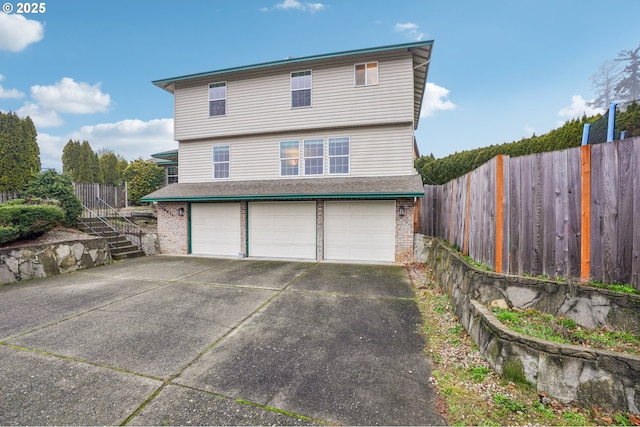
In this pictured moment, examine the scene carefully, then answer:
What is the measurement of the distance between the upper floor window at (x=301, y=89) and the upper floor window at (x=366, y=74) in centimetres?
200

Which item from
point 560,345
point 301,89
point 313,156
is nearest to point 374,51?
point 301,89

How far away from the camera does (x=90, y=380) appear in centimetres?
311

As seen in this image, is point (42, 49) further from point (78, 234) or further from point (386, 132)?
point (386, 132)

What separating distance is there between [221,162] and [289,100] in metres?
4.12

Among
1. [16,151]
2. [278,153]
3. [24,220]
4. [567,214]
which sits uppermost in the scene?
[16,151]

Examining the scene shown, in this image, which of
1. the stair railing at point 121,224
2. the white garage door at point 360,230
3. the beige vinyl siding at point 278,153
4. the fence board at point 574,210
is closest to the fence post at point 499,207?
the fence board at point 574,210

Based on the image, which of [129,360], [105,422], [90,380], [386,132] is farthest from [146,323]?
[386,132]

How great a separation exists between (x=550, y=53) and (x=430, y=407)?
33.5m

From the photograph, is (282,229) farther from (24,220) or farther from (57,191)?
(57,191)

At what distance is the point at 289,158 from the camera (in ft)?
37.5

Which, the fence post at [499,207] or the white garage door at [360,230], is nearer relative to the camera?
the fence post at [499,207]

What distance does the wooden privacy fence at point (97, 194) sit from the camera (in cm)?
1316

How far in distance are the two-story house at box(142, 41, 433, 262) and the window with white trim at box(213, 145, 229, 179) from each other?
0.05m

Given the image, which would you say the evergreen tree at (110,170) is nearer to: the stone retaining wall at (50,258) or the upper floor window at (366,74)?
the stone retaining wall at (50,258)
